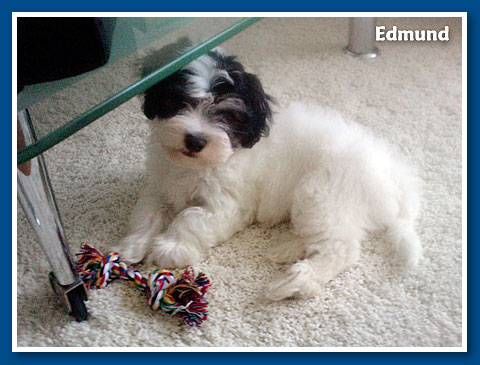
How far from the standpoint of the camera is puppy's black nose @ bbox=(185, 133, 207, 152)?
4.55 feet

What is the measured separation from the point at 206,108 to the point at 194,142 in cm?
10

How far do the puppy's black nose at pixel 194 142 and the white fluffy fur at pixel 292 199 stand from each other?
0.06m

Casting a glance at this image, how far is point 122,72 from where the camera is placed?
124 cm

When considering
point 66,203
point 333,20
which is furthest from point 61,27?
point 333,20

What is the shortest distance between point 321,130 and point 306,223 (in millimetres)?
294

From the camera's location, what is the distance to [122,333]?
133cm

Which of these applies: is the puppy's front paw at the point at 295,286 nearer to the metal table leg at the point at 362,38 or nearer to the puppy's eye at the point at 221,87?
the puppy's eye at the point at 221,87

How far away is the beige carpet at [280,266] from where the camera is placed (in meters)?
1.33

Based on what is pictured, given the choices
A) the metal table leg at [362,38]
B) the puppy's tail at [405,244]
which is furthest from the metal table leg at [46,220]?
the metal table leg at [362,38]

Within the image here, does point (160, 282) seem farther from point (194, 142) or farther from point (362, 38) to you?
point (362, 38)

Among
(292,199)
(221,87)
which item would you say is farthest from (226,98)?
(292,199)

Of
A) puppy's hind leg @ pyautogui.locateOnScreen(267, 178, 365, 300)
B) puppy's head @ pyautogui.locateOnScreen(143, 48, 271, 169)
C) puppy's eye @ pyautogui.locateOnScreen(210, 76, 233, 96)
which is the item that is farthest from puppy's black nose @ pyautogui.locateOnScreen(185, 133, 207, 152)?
puppy's hind leg @ pyautogui.locateOnScreen(267, 178, 365, 300)

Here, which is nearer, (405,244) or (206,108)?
(206,108)

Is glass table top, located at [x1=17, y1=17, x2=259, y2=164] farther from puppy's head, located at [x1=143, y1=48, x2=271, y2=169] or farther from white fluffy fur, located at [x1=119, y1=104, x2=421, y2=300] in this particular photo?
white fluffy fur, located at [x1=119, y1=104, x2=421, y2=300]
